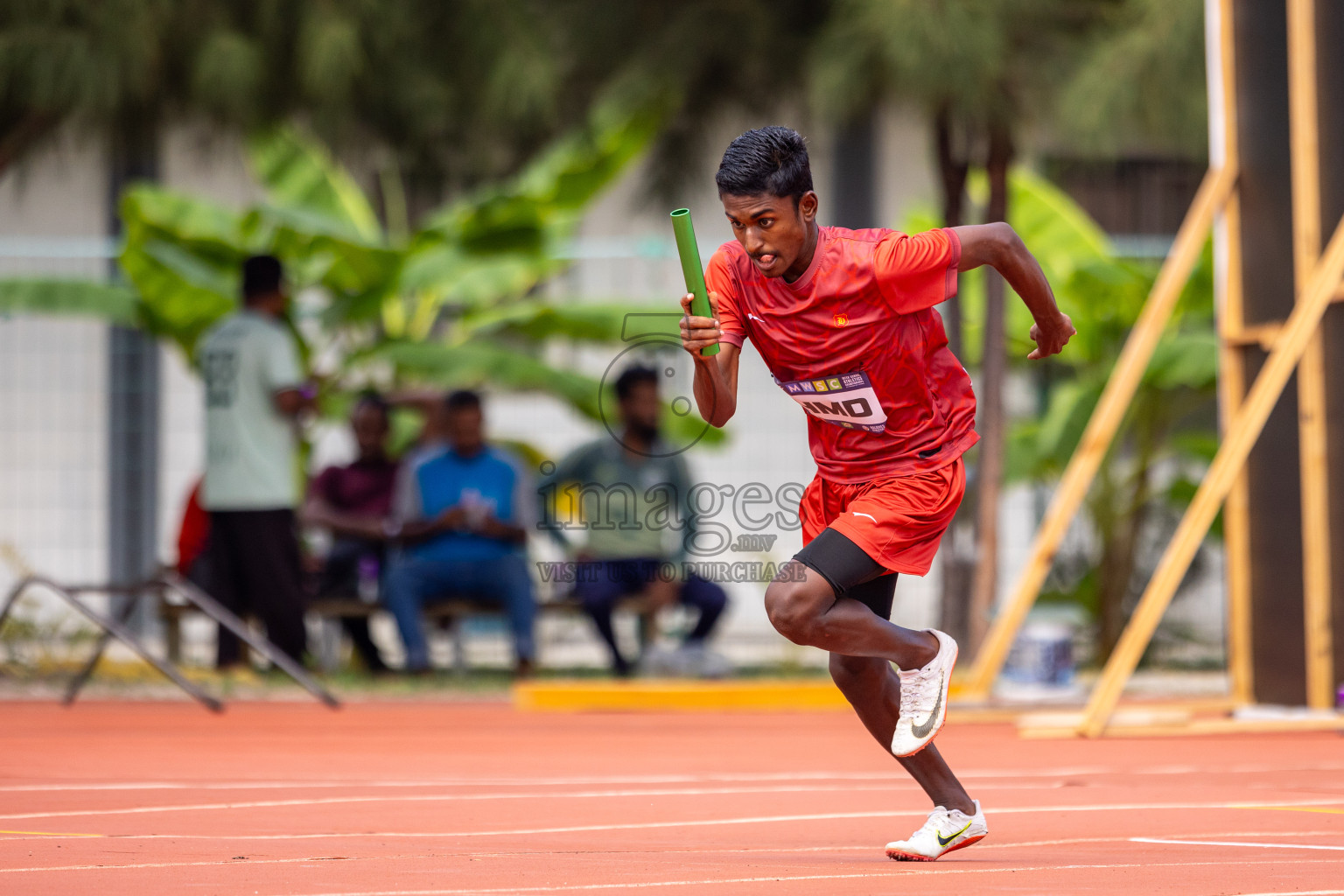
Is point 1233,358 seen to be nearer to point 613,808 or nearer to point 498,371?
point 613,808

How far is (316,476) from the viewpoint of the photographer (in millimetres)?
11320

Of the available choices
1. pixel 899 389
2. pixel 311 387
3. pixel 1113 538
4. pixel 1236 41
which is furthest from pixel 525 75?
pixel 899 389

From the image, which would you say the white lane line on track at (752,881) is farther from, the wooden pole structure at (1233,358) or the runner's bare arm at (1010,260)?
the wooden pole structure at (1233,358)

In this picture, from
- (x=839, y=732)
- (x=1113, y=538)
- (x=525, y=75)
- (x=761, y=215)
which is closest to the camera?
(x=761, y=215)

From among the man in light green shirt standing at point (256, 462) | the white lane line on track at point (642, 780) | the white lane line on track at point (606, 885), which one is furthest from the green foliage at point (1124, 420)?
the white lane line on track at point (606, 885)

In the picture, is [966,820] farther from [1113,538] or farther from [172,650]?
[1113,538]

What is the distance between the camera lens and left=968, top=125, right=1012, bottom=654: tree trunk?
11164mm

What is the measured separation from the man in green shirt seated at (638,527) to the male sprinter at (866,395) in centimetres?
566

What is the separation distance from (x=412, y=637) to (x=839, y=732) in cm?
296

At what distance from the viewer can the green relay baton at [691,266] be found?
13.4 ft

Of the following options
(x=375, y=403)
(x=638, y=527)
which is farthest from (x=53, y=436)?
(x=638, y=527)

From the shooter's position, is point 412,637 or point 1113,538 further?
point 1113,538

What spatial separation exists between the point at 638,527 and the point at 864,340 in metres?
6.18

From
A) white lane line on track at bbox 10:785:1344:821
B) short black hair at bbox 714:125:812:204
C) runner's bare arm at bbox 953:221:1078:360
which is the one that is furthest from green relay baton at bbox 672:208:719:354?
white lane line on track at bbox 10:785:1344:821
